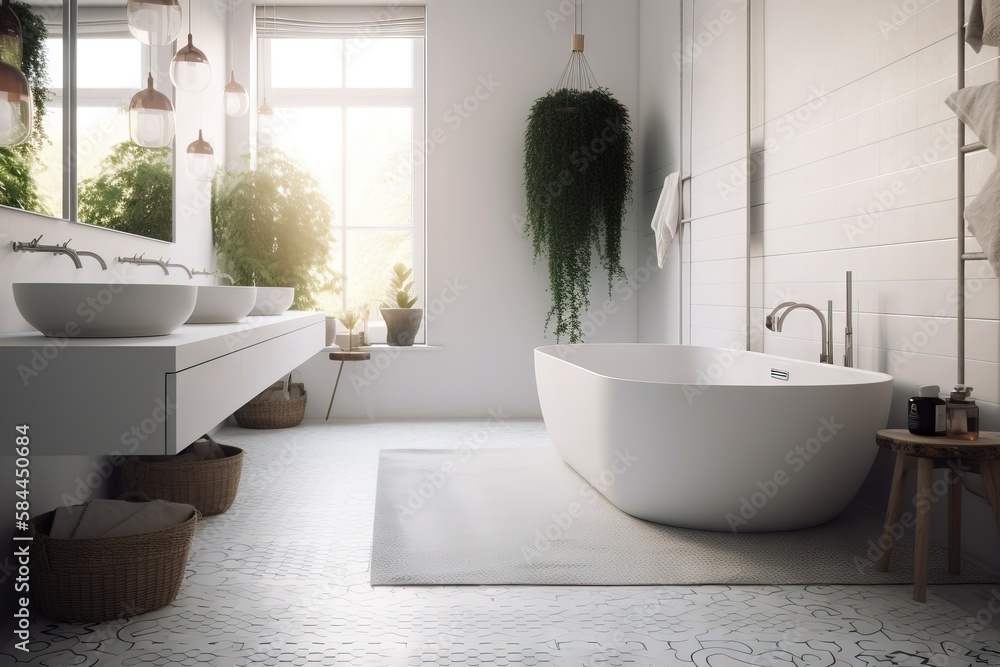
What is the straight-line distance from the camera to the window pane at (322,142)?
5.86 metres

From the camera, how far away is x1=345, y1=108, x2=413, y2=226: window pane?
5.89 meters

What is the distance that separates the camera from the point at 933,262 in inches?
110

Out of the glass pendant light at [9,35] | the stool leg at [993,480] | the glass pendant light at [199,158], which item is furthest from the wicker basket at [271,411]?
the stool leg at [993,480]

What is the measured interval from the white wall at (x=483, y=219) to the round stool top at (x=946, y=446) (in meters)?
3.50

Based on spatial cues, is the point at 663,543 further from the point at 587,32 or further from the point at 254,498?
the point at 587,32

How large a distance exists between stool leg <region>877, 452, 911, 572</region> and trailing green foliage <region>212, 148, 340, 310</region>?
3.83m

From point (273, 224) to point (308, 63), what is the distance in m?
1.52

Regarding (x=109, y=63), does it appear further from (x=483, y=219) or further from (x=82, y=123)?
(x=483, y=219)

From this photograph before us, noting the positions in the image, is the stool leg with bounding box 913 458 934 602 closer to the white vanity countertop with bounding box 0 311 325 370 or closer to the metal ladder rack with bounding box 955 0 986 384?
→ the metal ladder rack with bounding box 955 0 986 384

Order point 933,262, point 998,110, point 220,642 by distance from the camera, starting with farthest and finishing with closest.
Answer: point 933,262
point 998,110
point 220,642

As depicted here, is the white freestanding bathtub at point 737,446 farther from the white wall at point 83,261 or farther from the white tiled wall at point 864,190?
the white wall at point 83,261

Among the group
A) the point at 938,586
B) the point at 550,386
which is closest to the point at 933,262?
the point at 938,586

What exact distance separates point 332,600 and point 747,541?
4.85 feet

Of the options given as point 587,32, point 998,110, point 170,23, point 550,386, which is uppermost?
point 587,32
